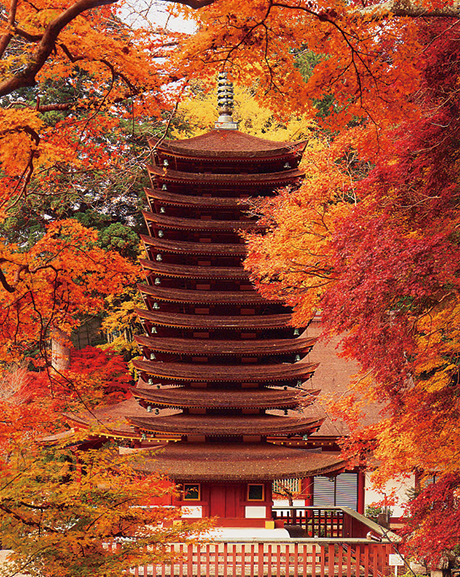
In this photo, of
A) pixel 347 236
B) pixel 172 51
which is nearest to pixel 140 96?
pixel 172 51

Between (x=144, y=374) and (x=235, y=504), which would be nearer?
(x=235, y=504)

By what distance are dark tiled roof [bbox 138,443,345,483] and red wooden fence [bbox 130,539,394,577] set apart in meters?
1.41

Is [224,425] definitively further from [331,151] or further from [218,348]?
[331,151]

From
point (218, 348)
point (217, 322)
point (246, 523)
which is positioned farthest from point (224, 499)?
point (217, 322)

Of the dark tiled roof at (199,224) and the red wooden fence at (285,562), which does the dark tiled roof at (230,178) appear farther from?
the red wooden fence at (285,562)

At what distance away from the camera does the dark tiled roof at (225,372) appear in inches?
524

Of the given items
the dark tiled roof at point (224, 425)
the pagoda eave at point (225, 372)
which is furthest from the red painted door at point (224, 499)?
the pagoda eave at point (225, 372)

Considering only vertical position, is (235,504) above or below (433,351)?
below

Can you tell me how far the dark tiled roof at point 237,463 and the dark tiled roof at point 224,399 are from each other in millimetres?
1044

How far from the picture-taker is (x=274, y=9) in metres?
5.00

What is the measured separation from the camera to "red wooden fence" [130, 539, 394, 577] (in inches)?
411

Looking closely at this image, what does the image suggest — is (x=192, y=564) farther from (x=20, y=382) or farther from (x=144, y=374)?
(x=20, y=382)

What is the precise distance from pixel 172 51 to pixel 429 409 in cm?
623

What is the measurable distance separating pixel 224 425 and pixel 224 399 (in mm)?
Result: 598
